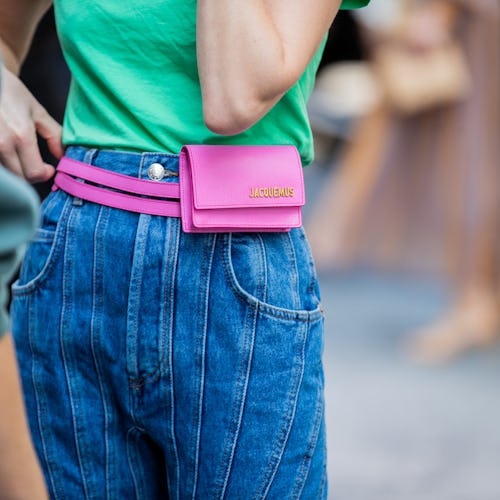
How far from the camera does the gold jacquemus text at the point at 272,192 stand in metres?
1.16

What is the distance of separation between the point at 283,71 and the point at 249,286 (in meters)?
0.24

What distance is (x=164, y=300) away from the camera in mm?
1133

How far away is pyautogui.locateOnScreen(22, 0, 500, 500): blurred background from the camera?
10.2 ft

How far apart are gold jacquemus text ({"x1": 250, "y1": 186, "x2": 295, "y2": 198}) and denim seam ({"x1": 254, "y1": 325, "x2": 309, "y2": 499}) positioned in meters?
0.16

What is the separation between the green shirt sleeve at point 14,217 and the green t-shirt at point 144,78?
35cm

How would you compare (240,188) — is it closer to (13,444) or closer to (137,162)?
(137,162)

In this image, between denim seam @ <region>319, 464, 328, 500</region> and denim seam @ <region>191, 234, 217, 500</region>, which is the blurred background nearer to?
denim seam @ <region>319, 464, 328, 500</region>

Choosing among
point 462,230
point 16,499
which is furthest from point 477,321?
point 16,499

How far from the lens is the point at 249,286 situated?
3.70 feet

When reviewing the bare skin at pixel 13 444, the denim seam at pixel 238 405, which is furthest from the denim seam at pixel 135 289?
the bare skin at pixel 13 444

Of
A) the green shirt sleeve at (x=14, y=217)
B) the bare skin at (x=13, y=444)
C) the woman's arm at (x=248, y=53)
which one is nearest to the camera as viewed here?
the green shirt sleeve at (x=14, y=217)

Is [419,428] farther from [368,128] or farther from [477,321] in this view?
[368,128]

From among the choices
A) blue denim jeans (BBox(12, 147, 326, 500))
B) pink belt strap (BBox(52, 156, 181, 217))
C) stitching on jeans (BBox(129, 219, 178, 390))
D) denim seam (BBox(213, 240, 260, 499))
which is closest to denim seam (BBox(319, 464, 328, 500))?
blue denim jeans (BBox(12, 147, 326, 500))

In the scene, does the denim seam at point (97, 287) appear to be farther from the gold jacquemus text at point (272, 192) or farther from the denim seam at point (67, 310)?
the gold jacquemus text at point (272, 192)
